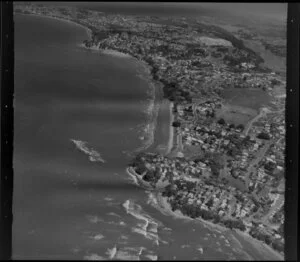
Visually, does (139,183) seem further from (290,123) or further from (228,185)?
(290,123)

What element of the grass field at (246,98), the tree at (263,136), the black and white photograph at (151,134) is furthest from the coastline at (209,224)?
the grass field at (246,98)

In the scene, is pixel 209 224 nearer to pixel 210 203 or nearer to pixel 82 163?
pixel 210 203

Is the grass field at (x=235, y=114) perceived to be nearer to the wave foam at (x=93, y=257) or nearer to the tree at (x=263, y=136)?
the tree at (x=263, y=136)

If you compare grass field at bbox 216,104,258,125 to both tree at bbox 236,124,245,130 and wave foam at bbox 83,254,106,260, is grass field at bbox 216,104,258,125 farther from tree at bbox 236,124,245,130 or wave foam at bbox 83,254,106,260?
wave foam at bbox 83,254,106,260

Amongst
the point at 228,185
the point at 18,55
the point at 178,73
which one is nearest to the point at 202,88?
the point at 178,73

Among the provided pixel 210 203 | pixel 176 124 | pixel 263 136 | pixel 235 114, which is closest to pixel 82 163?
pixel 176 124

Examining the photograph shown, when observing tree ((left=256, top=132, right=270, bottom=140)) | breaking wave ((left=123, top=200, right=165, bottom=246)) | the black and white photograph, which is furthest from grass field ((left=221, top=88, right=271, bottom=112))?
breaking wave ((left=123, top=200, right=165, bottom=246))

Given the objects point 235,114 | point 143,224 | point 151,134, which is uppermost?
point 235,114
